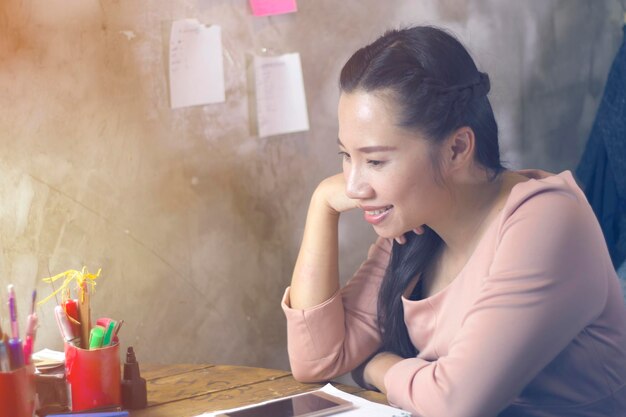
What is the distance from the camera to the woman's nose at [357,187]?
1.58 meters

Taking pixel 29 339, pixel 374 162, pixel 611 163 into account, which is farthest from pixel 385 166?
pixel 611 163

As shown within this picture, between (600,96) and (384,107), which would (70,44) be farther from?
(600,96)

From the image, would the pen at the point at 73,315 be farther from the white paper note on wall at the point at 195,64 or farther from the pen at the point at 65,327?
the white paper note on wall at the point at 195,64

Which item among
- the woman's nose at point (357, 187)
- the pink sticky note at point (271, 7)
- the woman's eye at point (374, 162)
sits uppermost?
the pink sticky note at point (271, 7)

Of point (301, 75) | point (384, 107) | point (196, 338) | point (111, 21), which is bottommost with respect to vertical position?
point (196, 338)

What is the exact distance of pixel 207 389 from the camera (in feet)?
5.46

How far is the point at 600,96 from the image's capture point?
9.75ft

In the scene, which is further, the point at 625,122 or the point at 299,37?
the point at 625,122

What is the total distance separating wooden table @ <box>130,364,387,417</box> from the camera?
1.56 meters

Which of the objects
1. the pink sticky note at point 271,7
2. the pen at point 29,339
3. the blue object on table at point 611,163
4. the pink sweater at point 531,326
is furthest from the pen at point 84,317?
the blue object on table at point 611,163

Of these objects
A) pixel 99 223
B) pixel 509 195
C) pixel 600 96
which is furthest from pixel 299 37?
pixel 600 96

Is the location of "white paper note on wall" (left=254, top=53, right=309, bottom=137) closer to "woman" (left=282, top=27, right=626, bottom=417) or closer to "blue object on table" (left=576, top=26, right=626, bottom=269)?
"woman" (left=282, top=27, right=626, bottom=417)

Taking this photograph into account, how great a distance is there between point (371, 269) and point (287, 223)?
560mm

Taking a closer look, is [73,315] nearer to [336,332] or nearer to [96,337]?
[96,337]
